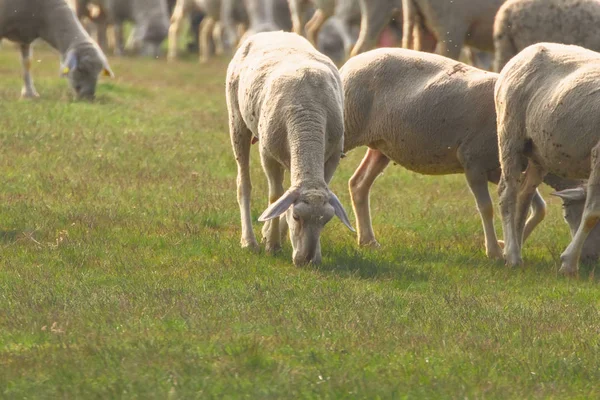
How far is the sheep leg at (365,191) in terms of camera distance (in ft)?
34.5

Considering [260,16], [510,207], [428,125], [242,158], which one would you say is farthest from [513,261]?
[260,16]

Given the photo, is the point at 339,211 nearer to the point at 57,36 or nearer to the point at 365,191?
the point at 365,191

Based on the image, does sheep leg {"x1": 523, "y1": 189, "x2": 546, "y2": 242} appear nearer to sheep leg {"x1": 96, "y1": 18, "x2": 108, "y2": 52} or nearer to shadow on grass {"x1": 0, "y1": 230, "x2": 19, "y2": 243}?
shadow on grass {"x1": 0, "y1": 230, "x2": 19, "y2": 243}

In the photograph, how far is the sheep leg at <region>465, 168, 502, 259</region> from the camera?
997 centimetres

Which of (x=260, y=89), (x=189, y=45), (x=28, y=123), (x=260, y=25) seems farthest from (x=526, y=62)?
(x=189, y=45)

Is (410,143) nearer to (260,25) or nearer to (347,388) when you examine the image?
(347,388)

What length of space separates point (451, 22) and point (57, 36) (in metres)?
4.98

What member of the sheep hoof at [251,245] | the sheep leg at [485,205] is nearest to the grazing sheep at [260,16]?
the sheep leg at [485,205]

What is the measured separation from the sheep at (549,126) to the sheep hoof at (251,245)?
71.0 inches

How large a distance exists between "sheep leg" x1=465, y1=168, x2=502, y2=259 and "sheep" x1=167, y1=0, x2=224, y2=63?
19.6 m

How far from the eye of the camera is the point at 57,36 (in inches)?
669

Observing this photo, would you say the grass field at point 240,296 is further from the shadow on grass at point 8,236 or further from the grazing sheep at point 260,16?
the grazing sheep at point 260,16

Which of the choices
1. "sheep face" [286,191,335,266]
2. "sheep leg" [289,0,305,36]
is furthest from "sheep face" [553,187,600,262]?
"sheep leg" [289,0,305,36]

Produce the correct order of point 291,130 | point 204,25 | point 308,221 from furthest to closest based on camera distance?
point 204,25, point 291,130, point 308,221
